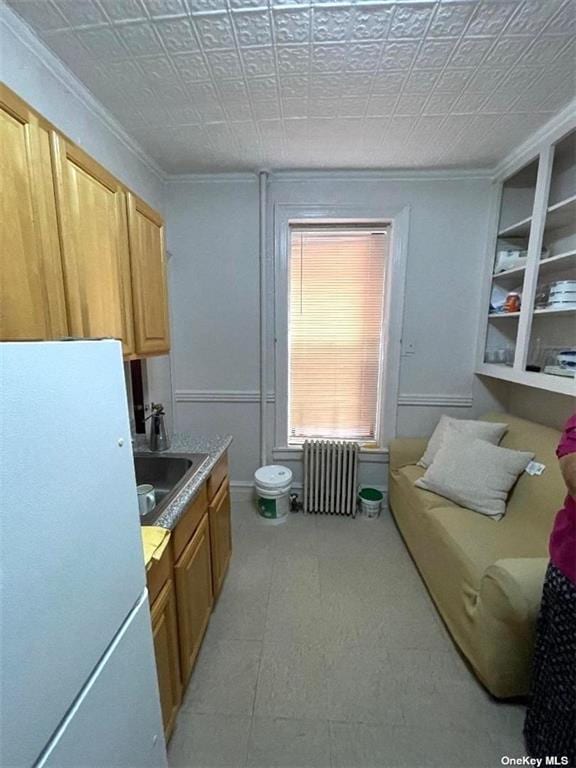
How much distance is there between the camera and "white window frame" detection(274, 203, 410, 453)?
248cm

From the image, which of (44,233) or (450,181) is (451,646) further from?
(450,181)

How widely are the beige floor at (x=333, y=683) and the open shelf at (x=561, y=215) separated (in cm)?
233

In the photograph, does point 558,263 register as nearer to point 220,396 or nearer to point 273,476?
point 273,476

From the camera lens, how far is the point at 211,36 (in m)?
1.29

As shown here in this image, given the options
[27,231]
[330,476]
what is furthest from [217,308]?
[27,231]

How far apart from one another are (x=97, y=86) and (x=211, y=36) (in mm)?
660

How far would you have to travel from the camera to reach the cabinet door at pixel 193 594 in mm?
1249

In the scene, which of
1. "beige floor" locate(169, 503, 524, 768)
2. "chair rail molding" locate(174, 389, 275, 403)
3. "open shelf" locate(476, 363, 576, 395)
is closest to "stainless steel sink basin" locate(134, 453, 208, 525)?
"beige floor" locate(169, 503, 524, 768)

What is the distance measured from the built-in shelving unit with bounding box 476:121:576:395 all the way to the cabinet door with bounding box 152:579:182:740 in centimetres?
210

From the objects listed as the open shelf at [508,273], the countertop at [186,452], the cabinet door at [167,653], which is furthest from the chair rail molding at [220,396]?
the open shelf at [508,273]

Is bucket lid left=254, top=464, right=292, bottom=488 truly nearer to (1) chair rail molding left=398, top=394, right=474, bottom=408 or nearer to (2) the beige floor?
(2) the beige floor

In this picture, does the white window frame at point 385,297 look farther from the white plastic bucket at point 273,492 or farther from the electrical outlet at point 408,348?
the white plastic bucket at point 273,492

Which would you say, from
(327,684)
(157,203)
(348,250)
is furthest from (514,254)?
(327,684)

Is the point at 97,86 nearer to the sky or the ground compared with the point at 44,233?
nearer to the sky
